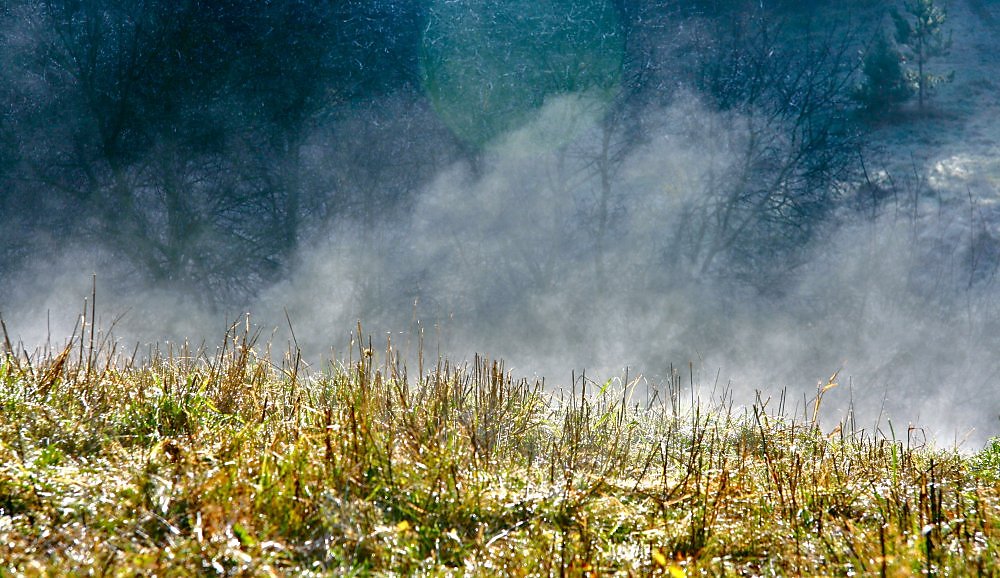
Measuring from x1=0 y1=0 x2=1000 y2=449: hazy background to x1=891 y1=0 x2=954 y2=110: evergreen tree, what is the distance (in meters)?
0.63

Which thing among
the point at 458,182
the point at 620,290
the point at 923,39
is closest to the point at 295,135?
the point at 458,182

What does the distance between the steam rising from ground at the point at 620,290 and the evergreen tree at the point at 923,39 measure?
1.89 metres

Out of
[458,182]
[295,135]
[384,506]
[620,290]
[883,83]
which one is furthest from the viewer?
[883,83]

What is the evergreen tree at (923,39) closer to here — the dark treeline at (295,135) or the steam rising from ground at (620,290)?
the dark treeline at (295,135)

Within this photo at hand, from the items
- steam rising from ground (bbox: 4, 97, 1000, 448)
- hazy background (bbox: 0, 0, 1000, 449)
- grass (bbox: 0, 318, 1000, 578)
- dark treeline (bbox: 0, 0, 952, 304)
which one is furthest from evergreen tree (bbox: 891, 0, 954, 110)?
grass (bbox: 0, 318, 1000, 578)

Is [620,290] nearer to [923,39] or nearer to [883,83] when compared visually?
[883,83]

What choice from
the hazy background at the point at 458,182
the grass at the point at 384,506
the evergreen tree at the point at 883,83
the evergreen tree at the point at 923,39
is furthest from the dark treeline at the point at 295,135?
the grass at the point at 384,506

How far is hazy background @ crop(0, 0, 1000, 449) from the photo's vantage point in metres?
14.2

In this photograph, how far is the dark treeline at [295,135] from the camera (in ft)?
48.2

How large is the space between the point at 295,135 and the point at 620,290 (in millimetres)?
6278

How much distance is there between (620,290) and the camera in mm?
14609

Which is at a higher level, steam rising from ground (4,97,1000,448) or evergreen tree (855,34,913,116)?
evergreen tree (855,34,913,116)

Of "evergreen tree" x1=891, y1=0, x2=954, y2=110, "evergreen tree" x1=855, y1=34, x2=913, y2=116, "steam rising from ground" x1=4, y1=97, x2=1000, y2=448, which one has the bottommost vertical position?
"steam rising from ground" x1=4, y1=97, x2=1000, y2=448

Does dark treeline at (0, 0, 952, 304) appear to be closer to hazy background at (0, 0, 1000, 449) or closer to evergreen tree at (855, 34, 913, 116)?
hazy background at (0, 0, 1000, 449)
